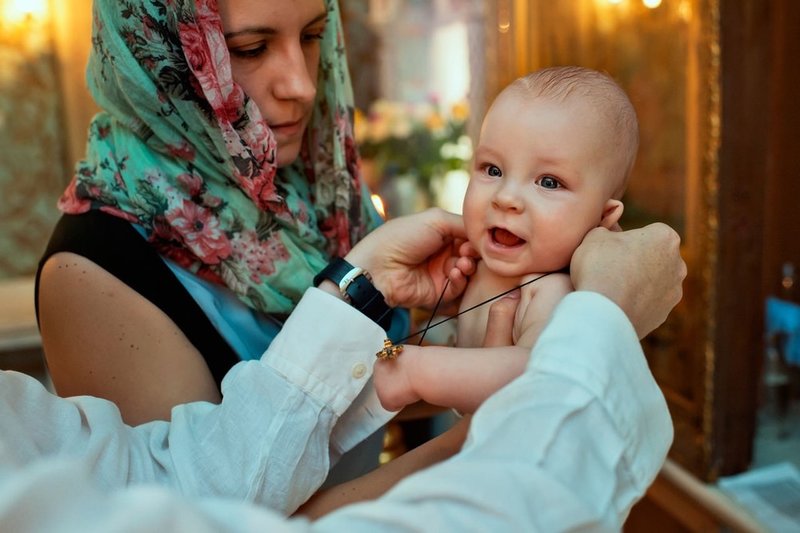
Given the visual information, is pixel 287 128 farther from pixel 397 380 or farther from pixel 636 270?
pixel 636 270

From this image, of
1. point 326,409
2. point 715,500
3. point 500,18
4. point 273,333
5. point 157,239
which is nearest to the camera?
point 326,409

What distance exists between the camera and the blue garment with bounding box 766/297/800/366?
8.93 feet

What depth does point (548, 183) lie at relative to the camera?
1154mm

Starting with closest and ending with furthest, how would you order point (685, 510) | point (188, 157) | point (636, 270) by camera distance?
point (636, 270) < point (188, 157) < point (685, 510)

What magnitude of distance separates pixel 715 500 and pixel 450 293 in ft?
6.35

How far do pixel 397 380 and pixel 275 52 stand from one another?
770 millimetres

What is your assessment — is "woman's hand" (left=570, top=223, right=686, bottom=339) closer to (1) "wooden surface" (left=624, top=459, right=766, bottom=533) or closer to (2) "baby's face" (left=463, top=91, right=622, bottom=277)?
(2) "baby's face" (left=463, top=91, right=622, bottom=277)

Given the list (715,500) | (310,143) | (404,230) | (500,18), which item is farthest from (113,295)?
(500,18)

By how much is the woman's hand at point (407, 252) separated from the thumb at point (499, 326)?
0.17 m

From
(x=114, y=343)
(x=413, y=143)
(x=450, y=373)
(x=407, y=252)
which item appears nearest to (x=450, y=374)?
(x=450, y=373)

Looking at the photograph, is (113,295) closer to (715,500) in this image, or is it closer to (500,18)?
(715,500)

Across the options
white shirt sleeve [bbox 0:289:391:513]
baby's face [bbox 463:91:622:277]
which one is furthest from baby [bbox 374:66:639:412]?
white shirt sleeve [bbox 0:289:391:513]

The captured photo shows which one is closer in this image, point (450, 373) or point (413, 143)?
point (450, 373)

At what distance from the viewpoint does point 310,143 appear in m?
1.75
